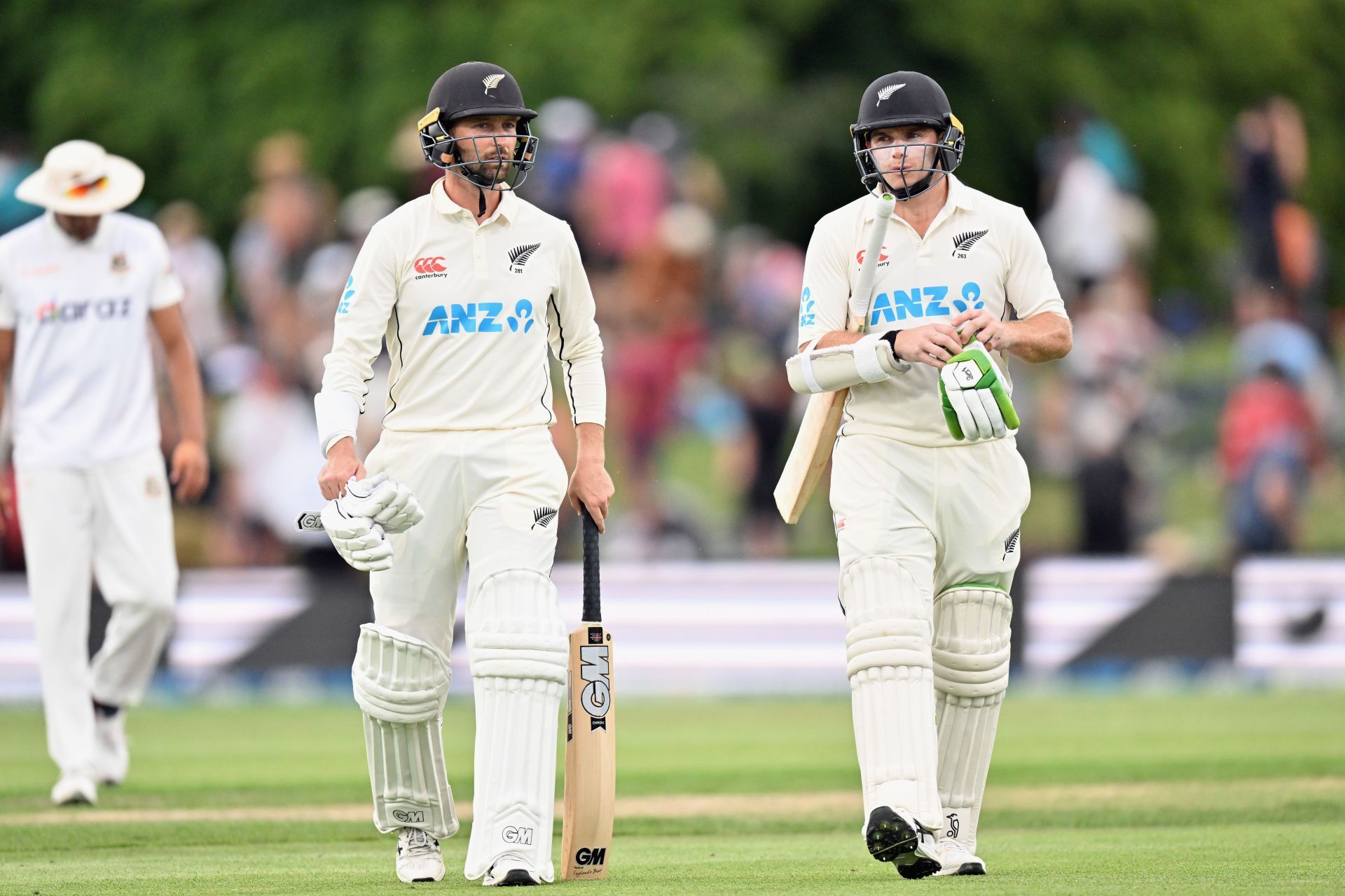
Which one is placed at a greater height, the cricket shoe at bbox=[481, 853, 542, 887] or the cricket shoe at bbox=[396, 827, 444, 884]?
the cricket shoe at bbox=[481, 853, 542, 887]

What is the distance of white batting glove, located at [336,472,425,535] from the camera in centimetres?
600

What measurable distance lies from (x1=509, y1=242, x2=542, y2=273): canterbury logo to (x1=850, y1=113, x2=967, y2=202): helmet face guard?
0.93 metres

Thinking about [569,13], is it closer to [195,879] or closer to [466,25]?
[466,25]

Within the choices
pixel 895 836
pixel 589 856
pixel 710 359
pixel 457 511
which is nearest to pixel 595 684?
pixel 589 856

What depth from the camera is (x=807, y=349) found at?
6.34 metres

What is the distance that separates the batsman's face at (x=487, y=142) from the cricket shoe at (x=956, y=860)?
221 cm

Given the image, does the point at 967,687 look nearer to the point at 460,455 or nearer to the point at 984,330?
the point at 984,330

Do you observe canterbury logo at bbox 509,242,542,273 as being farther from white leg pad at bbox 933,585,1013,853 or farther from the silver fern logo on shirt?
white leg pad at bbox 933,585,1013,853

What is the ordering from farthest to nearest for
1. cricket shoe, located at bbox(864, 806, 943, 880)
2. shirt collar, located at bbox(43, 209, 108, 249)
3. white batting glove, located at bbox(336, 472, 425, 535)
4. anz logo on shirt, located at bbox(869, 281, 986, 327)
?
shirt collar, located at bbox(43, 209, 108, 249)
anz logo on shirt, located at bbox(869, 281, 986, 327)
white batting glove, located at bbox(336, 472, 425, 535)
cricket shoe, located at bbox(864, 806, 943, 880)

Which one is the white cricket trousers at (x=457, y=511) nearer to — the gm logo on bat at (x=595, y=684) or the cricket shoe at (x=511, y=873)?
the gm logo on bat at (x=595, y=684)

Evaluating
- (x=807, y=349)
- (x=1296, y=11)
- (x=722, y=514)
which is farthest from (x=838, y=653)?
(x=1296, y=11)

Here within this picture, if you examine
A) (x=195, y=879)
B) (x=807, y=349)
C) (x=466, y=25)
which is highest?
(x=466, y=25)

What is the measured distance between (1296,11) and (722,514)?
11324mm

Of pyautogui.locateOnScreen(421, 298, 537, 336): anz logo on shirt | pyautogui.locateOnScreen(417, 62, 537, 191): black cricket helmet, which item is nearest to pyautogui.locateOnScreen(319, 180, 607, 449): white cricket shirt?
pyautogui.locateOnScreen(421, 298, 537, 336): anz logo on shirt
